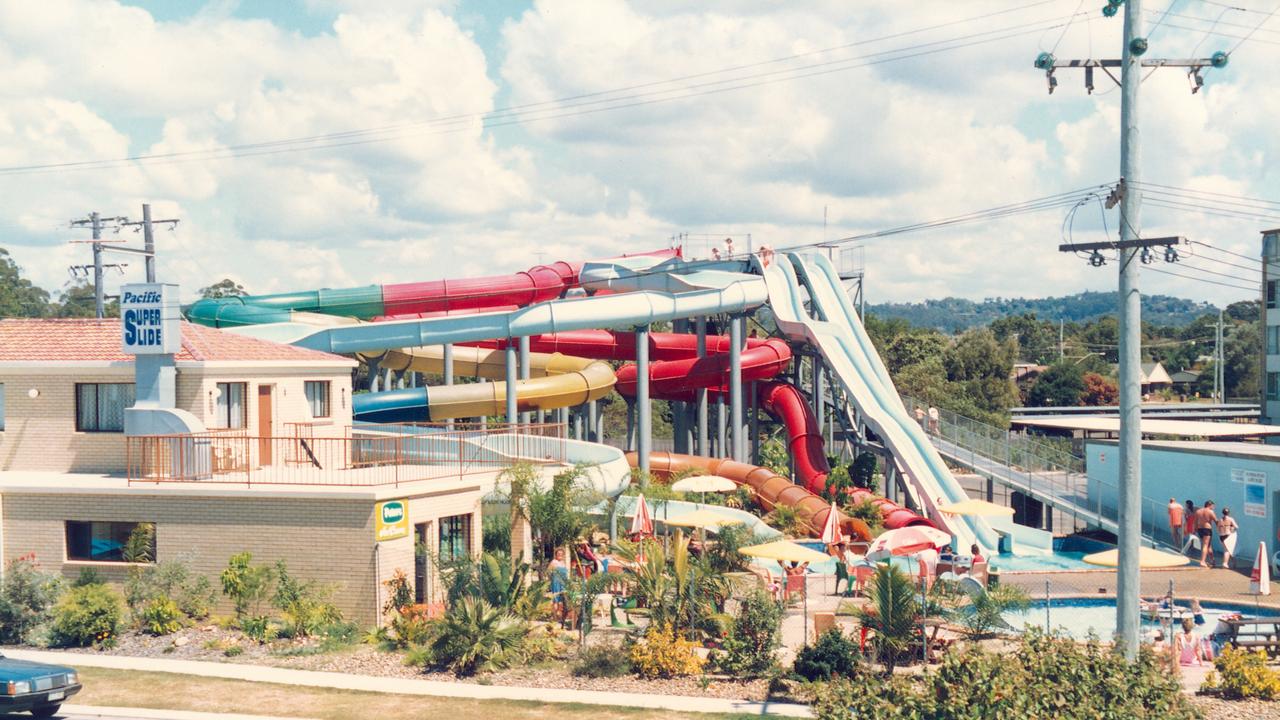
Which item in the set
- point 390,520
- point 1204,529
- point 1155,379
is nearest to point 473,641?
point 390,520

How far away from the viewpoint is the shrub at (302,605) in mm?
22250

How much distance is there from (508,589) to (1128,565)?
416 inches

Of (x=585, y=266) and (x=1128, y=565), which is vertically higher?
(x=585, y=266)

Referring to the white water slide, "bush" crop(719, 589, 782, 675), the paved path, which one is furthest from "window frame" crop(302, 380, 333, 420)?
the white water slide

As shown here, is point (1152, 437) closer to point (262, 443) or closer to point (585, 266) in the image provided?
point (585, 266)

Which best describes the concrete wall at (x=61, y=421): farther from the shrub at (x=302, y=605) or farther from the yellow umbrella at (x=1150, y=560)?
the yellow umbrella at (x=1150, y=560)

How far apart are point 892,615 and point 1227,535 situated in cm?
1507

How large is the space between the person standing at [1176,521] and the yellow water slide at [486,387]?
20.0 metres

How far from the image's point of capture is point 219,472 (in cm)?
2636

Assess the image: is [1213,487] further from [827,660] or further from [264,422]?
[264,422]

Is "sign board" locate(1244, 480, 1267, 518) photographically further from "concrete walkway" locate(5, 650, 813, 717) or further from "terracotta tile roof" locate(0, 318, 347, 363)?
"terracotta tile roof" locate(0, 318, 347, 363)

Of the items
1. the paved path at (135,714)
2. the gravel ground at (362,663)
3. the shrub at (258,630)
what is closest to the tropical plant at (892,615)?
the gravel ground at (362,663)

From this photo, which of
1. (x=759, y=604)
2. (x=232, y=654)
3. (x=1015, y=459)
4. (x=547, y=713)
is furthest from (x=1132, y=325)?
(x=1015, y=459)

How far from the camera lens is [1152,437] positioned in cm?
4816
